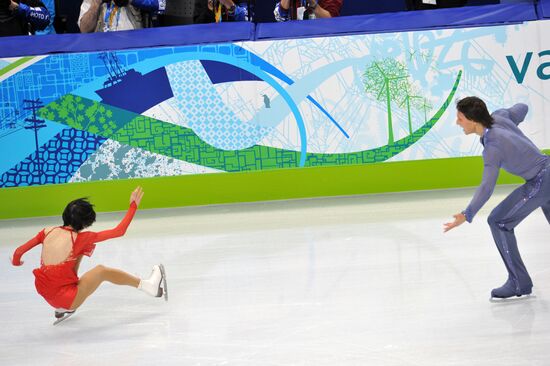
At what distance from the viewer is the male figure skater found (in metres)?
4.32

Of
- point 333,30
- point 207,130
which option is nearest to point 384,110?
point 333,30

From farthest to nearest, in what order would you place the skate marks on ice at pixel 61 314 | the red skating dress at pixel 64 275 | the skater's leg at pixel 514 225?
the skate marks on ice at pixel 61 314 → the red skating dress at pixel 64 275 → the skater's leg at pixel 514 225

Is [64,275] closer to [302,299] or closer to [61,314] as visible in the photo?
[61,314]

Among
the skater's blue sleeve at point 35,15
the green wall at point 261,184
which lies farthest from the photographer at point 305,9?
the skater's blue sleeve at point 35,15

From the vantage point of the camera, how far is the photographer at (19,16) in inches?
340

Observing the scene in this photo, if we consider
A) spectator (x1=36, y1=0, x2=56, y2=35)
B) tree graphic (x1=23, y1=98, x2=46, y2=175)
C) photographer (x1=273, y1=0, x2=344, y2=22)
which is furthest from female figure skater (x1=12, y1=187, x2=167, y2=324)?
spectator (x1=36, y1=0, x2=56, y2=35)

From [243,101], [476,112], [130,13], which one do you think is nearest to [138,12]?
[130,13]

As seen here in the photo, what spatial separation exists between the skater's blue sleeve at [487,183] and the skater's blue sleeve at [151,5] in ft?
16.7

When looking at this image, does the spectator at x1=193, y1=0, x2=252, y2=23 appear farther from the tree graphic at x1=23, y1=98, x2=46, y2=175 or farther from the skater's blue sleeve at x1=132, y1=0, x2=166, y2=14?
the tree graphic at x1=23, y1=98, x2=46, y2=175

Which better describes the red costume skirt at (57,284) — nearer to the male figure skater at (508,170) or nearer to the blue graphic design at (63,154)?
the male figure skater at (508,170)

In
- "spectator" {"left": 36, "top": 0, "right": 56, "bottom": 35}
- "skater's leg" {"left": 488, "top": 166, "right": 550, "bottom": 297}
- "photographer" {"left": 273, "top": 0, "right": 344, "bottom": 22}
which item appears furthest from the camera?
"spectator" {"left": 36, "top": 0, "right": 56, "bottom": 35}

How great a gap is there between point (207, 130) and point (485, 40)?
2.82 metres

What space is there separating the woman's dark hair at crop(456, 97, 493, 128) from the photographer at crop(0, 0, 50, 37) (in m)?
5.72

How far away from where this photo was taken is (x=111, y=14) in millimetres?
8531
